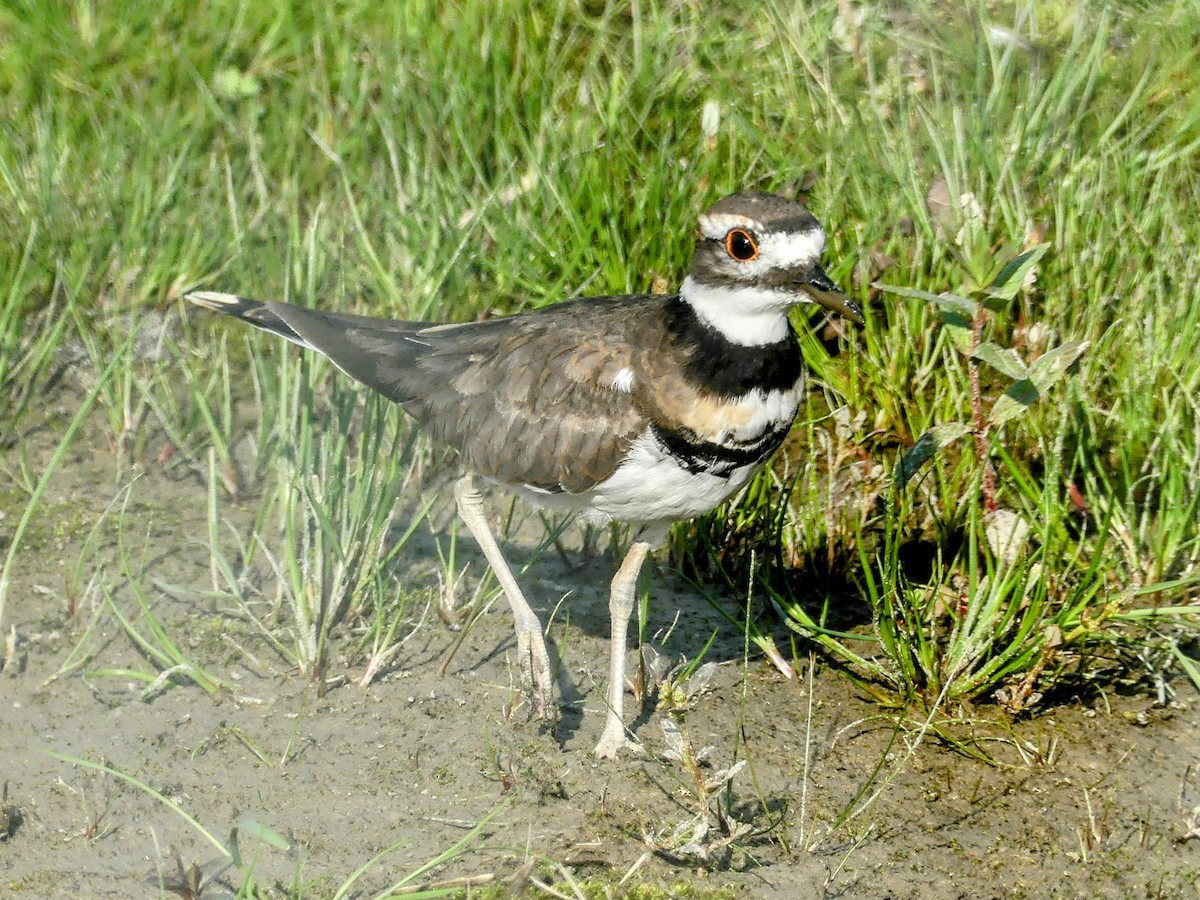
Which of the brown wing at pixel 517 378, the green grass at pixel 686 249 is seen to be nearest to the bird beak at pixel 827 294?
the green grass at pixel 686 249

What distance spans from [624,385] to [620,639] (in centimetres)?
72

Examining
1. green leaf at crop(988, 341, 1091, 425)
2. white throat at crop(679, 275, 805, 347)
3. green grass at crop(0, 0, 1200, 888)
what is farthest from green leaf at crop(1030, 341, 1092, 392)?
white throat at crop(679, 275, 805, 347)

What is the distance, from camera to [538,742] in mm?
4082

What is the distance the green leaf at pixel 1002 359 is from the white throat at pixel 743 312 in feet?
1.65

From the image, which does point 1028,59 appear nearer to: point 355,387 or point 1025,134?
point 1025,134

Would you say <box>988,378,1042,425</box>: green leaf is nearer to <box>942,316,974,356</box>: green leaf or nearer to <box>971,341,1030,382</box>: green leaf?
<box>971,341,1030,382</box>: green leaf

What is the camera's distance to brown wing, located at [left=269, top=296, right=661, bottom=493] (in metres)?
4.05

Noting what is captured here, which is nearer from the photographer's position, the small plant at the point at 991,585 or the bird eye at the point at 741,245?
the bird eye at the point at 741,245

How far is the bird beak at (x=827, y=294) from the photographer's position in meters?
3.68

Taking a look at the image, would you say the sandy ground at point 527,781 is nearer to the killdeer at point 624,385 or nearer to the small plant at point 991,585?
the small plant at point 991,585

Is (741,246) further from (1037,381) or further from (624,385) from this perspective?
(1037,381)

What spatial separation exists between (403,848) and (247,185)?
133 inches

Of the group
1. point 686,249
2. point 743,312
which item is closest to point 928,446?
point 743,312

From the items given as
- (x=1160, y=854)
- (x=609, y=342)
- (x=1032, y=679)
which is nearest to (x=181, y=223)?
(x=609, y=342)
